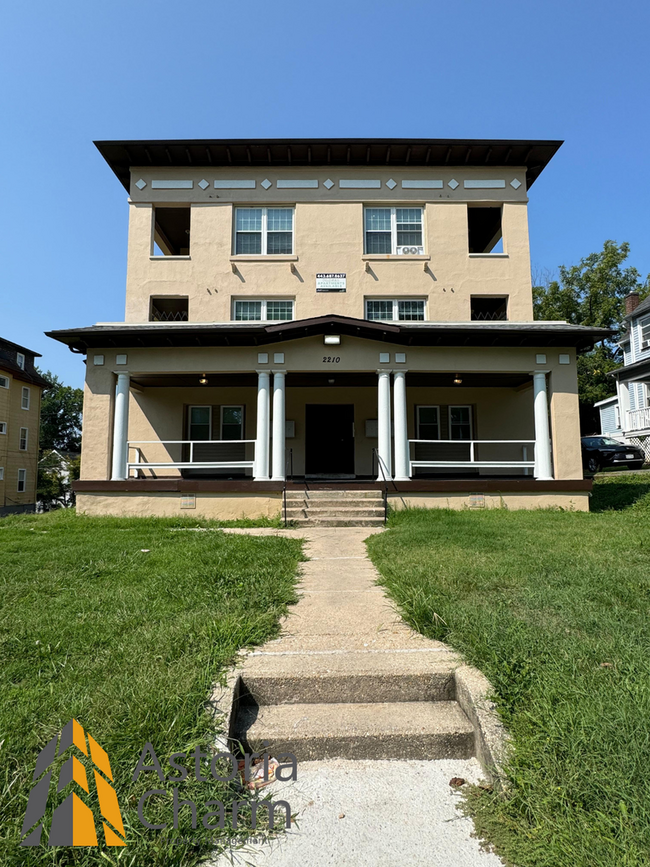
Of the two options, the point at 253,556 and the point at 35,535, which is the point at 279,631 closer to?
the point at 253,556

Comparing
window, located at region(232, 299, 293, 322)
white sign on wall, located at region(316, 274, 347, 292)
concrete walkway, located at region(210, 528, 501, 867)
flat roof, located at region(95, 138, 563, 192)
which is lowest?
concrete walkway, located at region(210, 528, 501, 867)

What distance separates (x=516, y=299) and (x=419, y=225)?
3832 mm

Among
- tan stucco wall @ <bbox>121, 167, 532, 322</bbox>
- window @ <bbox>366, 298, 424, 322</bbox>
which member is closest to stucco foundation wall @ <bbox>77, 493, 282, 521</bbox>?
tan stucco wall @ <bbox>121, 167, 532, 322</bbox>

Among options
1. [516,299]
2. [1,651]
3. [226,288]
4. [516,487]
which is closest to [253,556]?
[1,651]

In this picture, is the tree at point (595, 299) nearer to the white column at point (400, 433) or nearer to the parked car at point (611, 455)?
the parked car at point (611, 455)

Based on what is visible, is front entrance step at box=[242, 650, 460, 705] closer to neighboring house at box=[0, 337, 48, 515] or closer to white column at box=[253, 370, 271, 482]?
white column at box=[253, 370, 271, 482]

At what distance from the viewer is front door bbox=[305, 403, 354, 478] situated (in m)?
15.5

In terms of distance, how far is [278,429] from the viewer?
11.9 meters

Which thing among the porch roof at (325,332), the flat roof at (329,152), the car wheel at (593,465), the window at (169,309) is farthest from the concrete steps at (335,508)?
the car wheel at (593,465)

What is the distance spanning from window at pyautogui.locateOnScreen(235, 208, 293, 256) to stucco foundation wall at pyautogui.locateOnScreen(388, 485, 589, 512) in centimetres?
868

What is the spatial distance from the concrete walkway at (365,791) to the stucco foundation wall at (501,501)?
7338mm

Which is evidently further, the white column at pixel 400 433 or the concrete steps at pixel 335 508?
the white column at pixel 400 433

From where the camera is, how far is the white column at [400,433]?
11.8 metres

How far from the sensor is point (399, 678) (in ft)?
10.3
